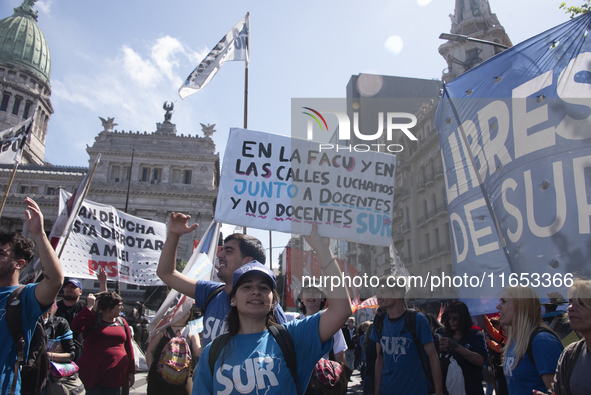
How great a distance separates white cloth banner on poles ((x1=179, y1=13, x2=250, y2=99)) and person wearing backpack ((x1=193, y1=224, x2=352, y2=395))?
6171 millimetres

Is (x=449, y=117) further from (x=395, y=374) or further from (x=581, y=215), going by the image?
(x=395, y=374)

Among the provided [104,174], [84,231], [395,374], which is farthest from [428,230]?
[104,174]

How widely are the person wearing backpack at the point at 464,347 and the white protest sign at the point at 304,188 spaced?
115 cm

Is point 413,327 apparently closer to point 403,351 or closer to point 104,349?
point 403,351

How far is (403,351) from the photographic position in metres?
4.15

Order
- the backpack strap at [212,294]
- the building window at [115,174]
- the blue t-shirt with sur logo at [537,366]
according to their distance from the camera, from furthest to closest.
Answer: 1. the building window at [115,174]
2. the backpack strap at [212,294]
3. the blue t-shirt with sur logo at [537,366]

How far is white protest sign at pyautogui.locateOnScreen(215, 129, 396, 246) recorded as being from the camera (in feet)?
15.9

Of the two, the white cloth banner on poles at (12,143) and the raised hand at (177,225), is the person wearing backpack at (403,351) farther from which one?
the white cloth banner on poles at (12,143)

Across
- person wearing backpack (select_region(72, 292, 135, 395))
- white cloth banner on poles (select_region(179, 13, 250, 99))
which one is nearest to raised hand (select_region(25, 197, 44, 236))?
person wearing backpack (select_region(72, 292, 135, 395))

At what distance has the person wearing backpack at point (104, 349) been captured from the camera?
4812 mm

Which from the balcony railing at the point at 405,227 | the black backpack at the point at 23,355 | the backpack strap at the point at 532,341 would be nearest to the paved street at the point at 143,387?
the black backpack at the point at 23,355

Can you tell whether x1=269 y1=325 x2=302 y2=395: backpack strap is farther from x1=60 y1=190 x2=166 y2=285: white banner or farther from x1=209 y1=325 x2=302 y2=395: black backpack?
x1=60 y1=190 x2=166 y2=285: white banner

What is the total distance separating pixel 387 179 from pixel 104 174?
2024 inches

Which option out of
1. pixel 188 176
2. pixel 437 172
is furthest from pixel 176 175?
pixel 437 172
